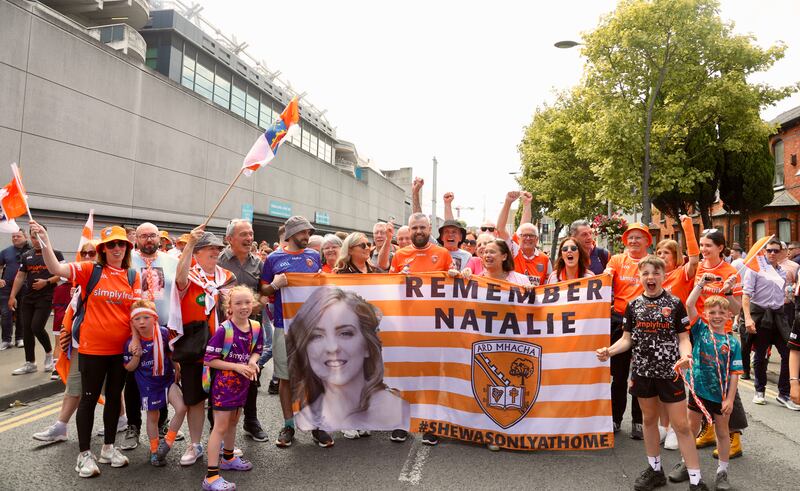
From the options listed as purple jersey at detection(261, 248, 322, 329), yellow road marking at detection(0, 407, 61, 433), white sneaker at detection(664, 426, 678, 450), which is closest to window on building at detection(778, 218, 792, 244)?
white sneaker at detection(664, 426, 678, 450)

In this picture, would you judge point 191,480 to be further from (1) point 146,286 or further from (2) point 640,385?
(2) point 640,385

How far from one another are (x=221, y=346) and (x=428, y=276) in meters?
2.02

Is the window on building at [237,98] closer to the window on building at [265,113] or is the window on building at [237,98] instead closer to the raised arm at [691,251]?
the window on building at [265,113]

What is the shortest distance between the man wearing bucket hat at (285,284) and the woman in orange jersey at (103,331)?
4.11 ft

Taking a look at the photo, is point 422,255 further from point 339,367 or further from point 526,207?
point 526,207

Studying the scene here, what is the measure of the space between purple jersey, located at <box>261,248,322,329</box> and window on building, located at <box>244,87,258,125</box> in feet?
82.1

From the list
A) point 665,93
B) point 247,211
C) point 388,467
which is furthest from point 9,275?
point 665,93

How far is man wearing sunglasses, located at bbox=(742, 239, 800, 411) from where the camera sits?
6387 mm

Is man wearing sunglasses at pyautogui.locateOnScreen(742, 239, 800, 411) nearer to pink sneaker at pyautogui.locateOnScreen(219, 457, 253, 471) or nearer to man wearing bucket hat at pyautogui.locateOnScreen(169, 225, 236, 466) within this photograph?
pink sneaker at pyautogui.locateOnScreen(219, 457, 253, 471)

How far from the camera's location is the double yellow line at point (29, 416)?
5020 millimetres

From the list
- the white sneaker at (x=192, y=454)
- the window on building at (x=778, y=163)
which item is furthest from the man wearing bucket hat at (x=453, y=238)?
the window on building at (x=778, y=163)

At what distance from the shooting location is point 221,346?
388 cm

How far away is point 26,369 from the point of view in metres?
6.75

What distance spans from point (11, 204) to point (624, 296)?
18.8ft
